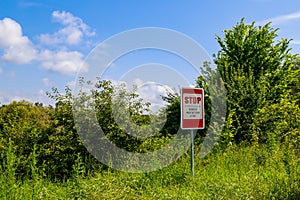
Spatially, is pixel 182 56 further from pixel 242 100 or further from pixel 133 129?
pixel 242 100

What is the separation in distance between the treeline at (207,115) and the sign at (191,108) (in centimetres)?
120

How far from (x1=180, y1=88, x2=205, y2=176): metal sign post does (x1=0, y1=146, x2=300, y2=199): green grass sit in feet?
2.92

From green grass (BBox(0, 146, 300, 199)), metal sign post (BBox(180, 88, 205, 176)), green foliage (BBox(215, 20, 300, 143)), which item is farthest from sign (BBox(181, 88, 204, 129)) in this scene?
green foliage (BBox(215, 20, 300, 143))

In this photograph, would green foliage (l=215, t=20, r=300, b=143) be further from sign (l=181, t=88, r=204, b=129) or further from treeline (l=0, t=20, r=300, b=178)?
sign (l=181, t=88, r=204, b=129)

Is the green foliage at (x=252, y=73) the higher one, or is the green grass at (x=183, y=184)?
the green foliage at (x=252, y=73)

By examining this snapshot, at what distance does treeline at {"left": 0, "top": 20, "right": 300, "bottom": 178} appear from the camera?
316 inches

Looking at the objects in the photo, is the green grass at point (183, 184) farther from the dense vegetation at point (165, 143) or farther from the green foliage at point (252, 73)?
the green foliage at point (252, 73)

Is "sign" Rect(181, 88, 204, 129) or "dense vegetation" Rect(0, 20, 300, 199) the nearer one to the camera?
"dense vegetation" Rect(0, 20, 300, 199)

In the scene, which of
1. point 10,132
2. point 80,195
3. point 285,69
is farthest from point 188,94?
point 285,69

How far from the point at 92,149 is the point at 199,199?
3.36m

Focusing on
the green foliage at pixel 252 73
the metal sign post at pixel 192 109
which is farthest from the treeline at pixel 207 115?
the metal sign post at pixel 192 109

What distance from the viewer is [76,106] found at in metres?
8.21

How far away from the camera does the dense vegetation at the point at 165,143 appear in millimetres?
5346

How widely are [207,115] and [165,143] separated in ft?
20.4
